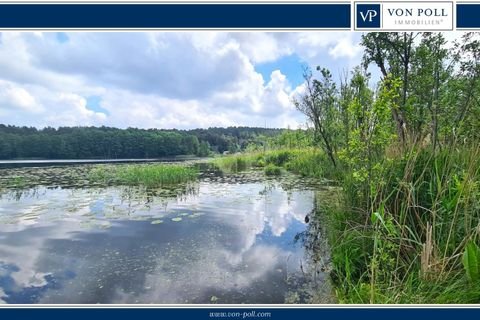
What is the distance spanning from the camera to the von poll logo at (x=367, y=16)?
5.53 ft

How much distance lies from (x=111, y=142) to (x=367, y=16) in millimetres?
13256

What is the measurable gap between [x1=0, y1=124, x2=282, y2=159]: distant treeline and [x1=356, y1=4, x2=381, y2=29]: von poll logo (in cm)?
430

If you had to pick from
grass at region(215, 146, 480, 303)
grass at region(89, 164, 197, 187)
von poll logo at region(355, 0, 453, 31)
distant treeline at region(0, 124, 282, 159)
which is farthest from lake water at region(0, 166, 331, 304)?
grass at region(89, 164, 197, 187)

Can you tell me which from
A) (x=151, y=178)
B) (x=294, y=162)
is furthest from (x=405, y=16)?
(x=294, y=162)

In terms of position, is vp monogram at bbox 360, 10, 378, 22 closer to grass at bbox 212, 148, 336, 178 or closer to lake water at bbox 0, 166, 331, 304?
lake water at bbox 0, 166, 331, 304

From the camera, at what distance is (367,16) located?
1.70 m

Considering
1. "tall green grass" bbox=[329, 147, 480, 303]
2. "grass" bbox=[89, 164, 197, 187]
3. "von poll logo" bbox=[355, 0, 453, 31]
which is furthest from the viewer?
"grass" bbox=[89, 164, 197, 187]

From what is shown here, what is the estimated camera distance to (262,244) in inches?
143

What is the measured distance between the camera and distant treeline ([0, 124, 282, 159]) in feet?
20.9

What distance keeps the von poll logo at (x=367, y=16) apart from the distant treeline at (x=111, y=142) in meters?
4.30

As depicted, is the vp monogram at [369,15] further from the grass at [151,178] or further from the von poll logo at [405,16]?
the grass at [151,178]

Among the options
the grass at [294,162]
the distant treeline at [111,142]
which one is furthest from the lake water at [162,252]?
the grass at [294,162]

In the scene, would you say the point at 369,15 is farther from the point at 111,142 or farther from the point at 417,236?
the point at 111,142

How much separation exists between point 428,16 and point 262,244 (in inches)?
116
